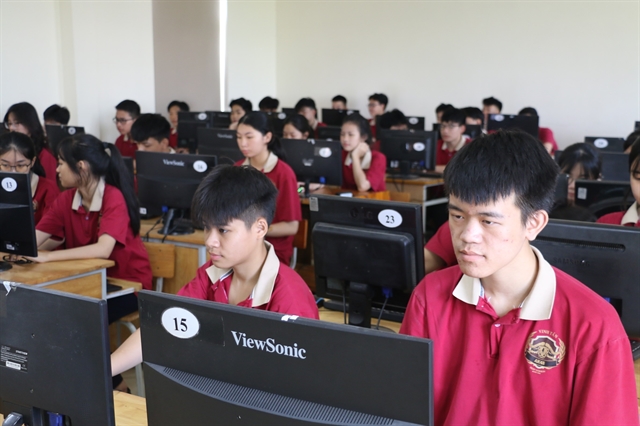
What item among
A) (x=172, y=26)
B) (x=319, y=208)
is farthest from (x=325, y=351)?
(x=172, y=26)

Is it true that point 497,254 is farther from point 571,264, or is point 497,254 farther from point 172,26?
point 172,26

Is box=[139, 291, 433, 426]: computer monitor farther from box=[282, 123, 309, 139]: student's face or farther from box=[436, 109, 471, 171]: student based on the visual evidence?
box=[436, 109, 471, 171]: student

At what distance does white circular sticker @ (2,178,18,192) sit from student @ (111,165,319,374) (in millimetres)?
938

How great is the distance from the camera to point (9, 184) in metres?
2.35

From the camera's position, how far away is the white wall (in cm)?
680

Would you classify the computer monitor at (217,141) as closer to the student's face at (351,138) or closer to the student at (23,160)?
the student's face at (351,138)

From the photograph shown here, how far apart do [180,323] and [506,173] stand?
23.2 inches

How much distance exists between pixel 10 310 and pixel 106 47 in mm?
5501

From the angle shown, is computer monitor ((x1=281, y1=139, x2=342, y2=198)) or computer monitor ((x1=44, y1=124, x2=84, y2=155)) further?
computer monitor ((x1=44, y1=124, x2=84, y2=155))

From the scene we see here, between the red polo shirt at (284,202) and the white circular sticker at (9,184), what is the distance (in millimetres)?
1386

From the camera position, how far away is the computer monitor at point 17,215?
2.35 meters

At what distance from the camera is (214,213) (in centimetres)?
171

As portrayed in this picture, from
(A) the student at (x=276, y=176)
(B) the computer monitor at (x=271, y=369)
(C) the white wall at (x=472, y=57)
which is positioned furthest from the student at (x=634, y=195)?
(C) the white wall at (x=472, y=57)

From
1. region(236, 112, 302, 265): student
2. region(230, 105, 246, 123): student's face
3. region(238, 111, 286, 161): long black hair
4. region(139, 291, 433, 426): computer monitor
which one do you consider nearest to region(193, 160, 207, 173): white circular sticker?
region(236, 112, 302, 265): student
